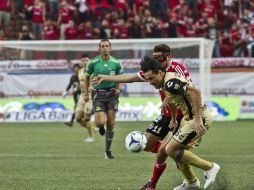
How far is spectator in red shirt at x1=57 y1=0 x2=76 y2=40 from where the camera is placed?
32.8 metres

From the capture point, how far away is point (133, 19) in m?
32.4

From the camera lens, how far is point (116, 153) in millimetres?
16938

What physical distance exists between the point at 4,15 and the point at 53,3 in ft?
7.02

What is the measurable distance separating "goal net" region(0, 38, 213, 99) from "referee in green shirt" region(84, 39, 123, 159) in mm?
10190

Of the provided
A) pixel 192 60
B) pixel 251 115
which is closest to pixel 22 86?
pixel 192 60

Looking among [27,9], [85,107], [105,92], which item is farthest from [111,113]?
[27,9]

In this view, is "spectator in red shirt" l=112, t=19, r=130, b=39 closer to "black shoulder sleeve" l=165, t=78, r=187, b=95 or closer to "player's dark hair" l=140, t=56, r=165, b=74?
"player's dark hair" l=140, t=56, r=165, b=74

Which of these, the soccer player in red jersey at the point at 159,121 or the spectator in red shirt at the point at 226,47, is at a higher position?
the soccer player in red jersey at the point at 159,121

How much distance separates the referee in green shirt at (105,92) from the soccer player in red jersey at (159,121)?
14.3 feet

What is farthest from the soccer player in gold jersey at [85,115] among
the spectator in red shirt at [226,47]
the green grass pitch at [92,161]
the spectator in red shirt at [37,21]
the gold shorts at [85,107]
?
the spectator in red shirt at [37,21]

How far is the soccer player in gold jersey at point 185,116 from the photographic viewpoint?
1028cm

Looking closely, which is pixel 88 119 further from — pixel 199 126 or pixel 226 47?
pixel 226 47

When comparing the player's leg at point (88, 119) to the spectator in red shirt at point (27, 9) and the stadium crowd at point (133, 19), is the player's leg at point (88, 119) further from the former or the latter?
the spectator in red shirt at point (27, 9)

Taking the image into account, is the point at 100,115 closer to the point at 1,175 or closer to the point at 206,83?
the point at 1,175
